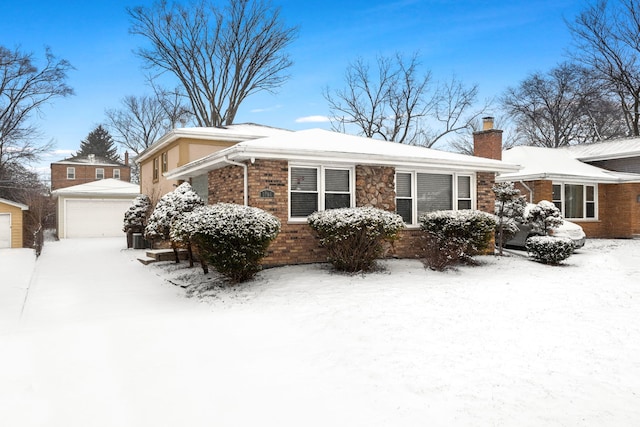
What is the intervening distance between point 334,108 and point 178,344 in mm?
26234

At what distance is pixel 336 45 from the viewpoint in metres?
24.2

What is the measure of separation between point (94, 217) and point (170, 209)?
15442 millimetres

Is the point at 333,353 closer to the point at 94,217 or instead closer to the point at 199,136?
the point at 199,136

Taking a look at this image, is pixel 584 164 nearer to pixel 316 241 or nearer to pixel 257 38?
pixel 316 241

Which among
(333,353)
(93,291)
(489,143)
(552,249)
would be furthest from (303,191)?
(489,143)

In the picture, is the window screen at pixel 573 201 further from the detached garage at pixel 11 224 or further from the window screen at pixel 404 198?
the detached garage at pixel 11 224

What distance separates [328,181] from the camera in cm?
1077

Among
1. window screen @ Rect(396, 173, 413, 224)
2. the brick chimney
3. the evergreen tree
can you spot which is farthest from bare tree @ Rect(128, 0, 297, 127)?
the evergreen tree

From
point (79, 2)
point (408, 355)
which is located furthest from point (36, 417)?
point (79, 2)

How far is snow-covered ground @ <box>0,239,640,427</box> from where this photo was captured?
13.0 feet

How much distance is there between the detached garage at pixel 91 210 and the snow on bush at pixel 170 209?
14353 millimetres

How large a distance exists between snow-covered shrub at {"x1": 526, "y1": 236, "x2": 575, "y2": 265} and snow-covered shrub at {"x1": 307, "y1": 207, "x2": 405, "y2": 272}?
4223 mm

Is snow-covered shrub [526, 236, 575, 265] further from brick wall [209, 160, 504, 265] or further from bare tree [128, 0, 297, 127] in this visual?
bare tree [128, 0, 297, 127]

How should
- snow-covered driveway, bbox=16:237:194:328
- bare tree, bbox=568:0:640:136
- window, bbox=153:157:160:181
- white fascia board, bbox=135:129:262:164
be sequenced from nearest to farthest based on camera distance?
1. snow-covered driveway, bbox=16:237:194:328
2. white fascia board, bbox=135:129:262:164
3. window, bbox=153:157:160:181
4. bare tree, bbox=568:0:640:136
